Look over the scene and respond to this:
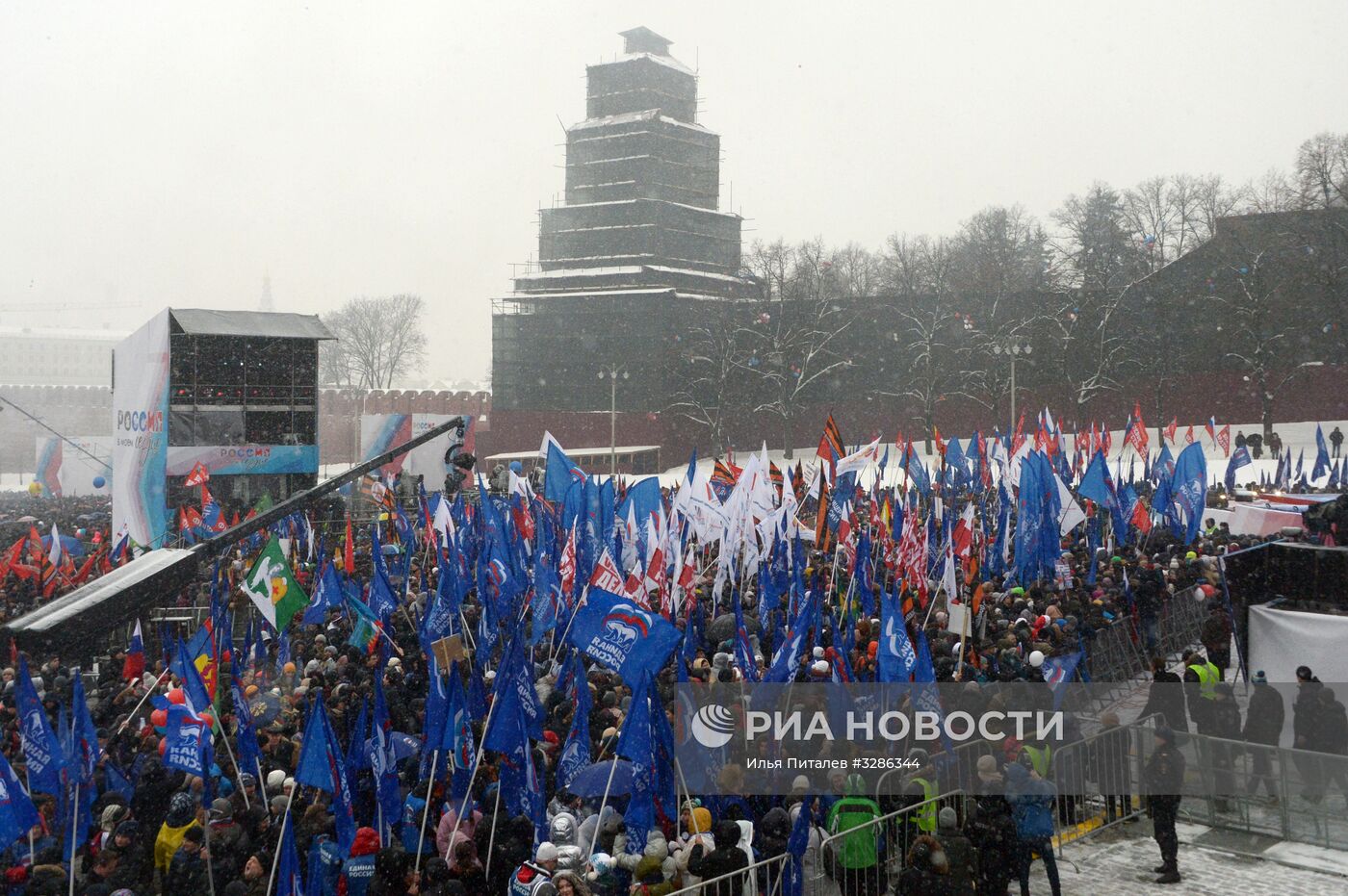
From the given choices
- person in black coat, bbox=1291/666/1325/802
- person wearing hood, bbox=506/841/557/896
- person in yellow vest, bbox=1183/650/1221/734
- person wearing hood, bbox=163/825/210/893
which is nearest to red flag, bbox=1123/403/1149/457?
person in yellow vest, bbox=1183/650/1221/734

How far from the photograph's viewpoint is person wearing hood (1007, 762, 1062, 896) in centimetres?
702

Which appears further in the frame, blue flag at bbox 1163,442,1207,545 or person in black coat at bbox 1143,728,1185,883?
blue flag at bbox 1163,442,1207,545

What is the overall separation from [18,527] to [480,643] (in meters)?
17.7

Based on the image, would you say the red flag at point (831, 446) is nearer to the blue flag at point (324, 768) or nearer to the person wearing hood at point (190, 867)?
the blue flag at point (324, 768)

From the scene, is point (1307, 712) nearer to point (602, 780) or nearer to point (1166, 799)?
point (1166, 799)

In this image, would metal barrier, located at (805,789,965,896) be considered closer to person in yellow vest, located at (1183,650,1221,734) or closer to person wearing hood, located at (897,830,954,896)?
person wearing hood, located at (897,830,954,896)

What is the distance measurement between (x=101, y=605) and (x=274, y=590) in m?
2.04

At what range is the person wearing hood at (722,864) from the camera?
6348mm

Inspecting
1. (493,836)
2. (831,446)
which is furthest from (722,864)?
(831,446)

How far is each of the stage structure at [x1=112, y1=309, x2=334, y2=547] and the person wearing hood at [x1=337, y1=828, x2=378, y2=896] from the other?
16.0 metres

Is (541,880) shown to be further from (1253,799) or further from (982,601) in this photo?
(982,601)

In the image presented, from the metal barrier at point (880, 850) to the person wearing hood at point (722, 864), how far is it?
0.75 meters

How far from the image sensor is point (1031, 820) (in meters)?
7.02

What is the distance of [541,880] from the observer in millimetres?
6043
